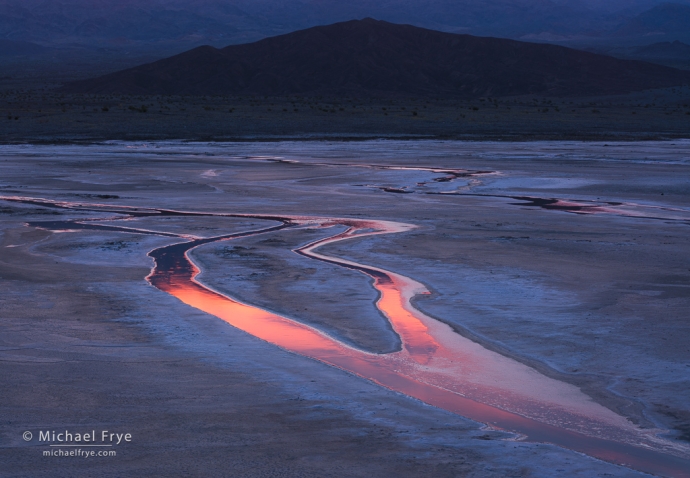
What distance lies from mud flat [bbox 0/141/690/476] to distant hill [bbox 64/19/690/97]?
7704cm

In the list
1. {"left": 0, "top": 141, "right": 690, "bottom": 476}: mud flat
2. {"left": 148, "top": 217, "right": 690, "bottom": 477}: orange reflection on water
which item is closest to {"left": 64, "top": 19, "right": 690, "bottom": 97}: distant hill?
{"left": 0, "top": 141, "right": 690, "bottom": 476}: mud flat

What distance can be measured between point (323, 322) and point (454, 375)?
1.67 meters

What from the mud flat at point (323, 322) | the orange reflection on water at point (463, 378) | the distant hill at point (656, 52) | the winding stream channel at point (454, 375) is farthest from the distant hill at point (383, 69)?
the orange reflection on water at point (463, 378)

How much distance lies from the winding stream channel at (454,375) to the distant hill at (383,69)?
8337 centimetres

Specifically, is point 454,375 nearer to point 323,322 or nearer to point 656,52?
point 323,322

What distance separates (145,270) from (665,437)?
20.5ft

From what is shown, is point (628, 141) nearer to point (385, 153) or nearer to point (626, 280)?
point (385, 153)

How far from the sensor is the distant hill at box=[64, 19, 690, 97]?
310 ft

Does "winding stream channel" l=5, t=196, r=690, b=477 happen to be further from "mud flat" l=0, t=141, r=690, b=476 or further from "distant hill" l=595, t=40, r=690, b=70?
"distant hill" l=595, t=40, r=690, b=70

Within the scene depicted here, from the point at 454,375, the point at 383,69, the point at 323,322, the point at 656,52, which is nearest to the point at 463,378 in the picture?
the point at 454,375

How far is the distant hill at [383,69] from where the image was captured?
94.6 metres

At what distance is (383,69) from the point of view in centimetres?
9988

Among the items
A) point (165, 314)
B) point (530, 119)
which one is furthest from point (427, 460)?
point (530, 119)
